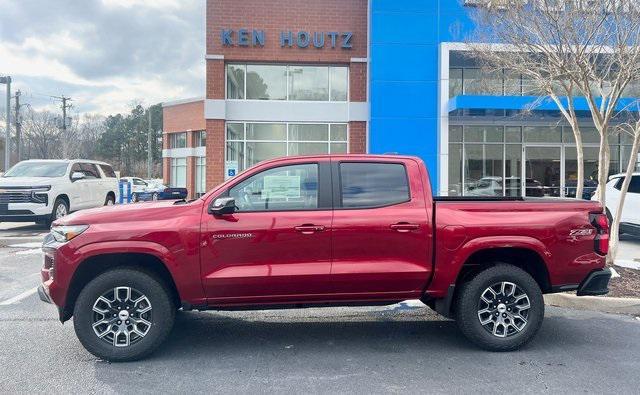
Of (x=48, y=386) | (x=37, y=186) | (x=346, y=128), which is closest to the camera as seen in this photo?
(x=48, y=386)

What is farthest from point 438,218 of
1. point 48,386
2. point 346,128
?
point 346,128

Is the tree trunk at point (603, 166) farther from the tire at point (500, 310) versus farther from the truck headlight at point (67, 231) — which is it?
the truck headlight at point (67, 231)

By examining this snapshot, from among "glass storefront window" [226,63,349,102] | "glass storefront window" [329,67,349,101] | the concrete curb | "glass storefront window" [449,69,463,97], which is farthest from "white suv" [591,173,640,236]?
"glass storefront window" [329,67,349,101]

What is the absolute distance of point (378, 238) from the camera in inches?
186

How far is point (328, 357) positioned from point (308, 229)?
1.21 metres

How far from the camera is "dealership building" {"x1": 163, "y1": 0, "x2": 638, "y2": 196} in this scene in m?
17.2

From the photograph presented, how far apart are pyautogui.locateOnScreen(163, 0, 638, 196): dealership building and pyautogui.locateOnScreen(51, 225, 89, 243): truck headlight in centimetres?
1288

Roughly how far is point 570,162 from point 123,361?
18.0 meters

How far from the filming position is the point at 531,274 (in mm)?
5199

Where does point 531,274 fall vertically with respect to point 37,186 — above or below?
below

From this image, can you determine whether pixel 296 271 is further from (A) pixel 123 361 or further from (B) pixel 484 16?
(B) pixel 484 16

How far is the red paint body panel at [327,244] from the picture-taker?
14.9 ft

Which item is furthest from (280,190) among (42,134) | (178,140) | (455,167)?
(42,134)

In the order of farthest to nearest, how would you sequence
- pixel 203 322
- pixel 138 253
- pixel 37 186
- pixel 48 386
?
pixel 37 186 → pixel 203 322 → pixel 138 253 → pixel 48 386
